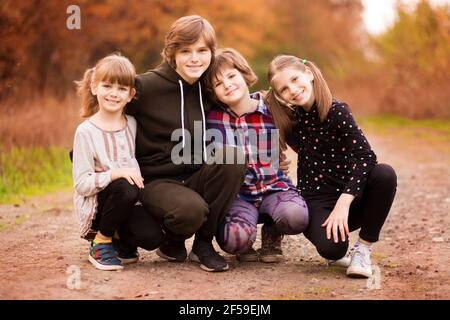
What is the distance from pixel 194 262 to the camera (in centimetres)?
367

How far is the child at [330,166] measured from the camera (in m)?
3.45

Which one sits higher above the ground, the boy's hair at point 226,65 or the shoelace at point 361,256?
the boy's hair at point 226,65

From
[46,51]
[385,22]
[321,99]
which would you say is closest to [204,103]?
[321,99]

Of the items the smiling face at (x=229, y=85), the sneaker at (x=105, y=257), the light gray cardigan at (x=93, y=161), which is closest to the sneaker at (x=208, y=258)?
the sneaker at (x=105, y=257)

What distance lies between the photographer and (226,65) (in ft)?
12.1

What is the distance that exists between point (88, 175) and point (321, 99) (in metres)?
1.34

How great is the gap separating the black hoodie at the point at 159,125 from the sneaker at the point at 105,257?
447 mm

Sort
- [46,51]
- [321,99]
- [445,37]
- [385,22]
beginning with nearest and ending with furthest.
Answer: [321,99]
[46,51]
[445,37]
[385,22]

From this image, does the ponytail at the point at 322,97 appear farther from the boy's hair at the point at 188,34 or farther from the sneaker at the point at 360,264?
the sneaker at the point at 360,264

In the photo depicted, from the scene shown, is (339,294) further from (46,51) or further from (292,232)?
(46,51)

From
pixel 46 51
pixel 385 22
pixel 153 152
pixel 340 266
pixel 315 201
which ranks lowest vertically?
pixel 340 266

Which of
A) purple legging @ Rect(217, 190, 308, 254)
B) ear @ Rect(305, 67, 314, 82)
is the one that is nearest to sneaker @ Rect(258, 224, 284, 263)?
purple legging @ Rect(217, 190, 308, 254)

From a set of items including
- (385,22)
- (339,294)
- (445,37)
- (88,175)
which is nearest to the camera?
(339,294)

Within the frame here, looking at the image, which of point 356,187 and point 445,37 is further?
point 445,37
